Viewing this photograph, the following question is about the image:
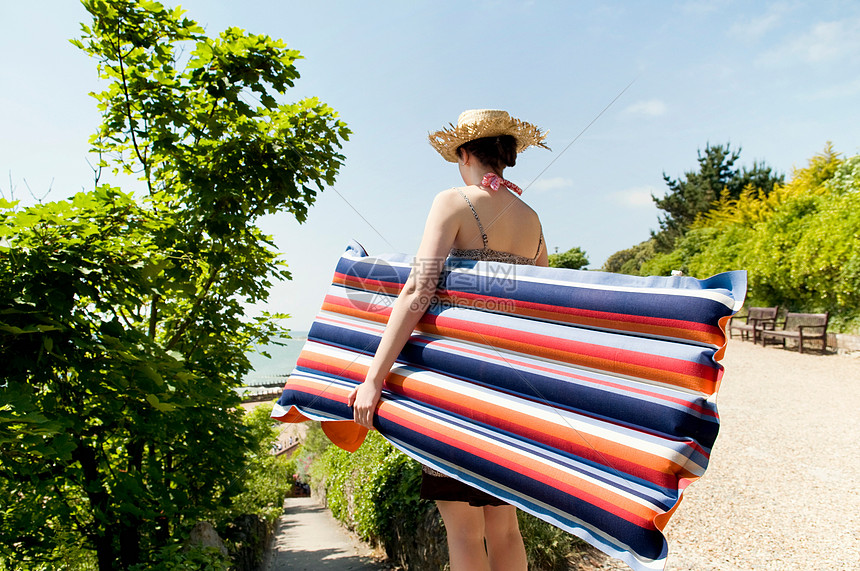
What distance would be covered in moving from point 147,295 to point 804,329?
1537 centimetres

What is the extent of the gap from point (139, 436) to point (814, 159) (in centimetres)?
2569

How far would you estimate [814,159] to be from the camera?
19828 mm

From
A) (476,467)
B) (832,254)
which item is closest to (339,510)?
(476,467)

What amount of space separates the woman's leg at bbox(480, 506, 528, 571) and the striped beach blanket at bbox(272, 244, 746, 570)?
47 cm

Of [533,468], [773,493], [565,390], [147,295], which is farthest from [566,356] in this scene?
[773,493]

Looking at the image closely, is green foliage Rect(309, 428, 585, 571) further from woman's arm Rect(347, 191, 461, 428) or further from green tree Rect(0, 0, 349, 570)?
woman's arm Rect(347, 191, 461, 428)

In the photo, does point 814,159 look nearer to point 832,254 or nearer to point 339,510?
point 832,254

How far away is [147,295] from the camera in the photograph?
320cm

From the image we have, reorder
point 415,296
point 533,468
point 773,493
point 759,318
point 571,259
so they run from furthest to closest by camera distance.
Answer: point 571,259 < point 759,318 < point 773,493 < point 415,296 < point 533,468

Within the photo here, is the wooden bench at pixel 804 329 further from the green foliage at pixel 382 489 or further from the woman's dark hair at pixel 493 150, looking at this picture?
the woman's dark hair at pixel 493 150

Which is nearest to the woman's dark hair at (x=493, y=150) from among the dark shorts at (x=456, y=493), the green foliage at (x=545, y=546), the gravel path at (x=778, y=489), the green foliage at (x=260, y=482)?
the dark shorts at (x=456, y=493)

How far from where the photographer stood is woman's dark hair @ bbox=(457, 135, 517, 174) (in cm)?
206

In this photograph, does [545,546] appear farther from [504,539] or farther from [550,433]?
[550,433]

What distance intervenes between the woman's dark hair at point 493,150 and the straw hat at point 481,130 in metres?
0.02
